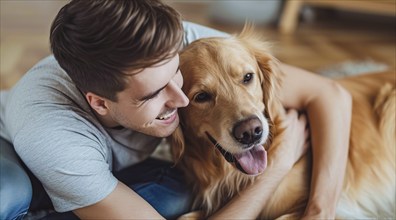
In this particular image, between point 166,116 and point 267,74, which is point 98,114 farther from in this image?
point 267,74

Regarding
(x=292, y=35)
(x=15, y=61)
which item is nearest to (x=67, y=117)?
(x=15, y=61)

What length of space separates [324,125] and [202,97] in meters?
0.41

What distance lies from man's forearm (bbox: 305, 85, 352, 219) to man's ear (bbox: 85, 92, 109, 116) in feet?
2.01

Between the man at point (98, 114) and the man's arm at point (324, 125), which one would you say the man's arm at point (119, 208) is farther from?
the man's arm at point (324, 125)

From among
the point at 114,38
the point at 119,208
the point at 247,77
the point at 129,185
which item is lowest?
the point at 129,185

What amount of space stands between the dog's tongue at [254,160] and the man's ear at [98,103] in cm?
36

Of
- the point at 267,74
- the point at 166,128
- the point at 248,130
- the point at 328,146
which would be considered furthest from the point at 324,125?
the point at 166,128

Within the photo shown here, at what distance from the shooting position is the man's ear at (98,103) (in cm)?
115

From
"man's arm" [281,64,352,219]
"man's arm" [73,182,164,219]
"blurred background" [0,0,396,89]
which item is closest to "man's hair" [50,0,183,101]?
"man's arm" [73,182,164,219]

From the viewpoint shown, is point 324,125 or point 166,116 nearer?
point 166,116

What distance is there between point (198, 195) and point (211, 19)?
2.15 m

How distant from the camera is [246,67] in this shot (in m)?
1.26

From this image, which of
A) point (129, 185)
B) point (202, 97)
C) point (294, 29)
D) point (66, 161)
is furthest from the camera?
point (294, 29)

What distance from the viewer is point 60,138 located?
1153 mm
